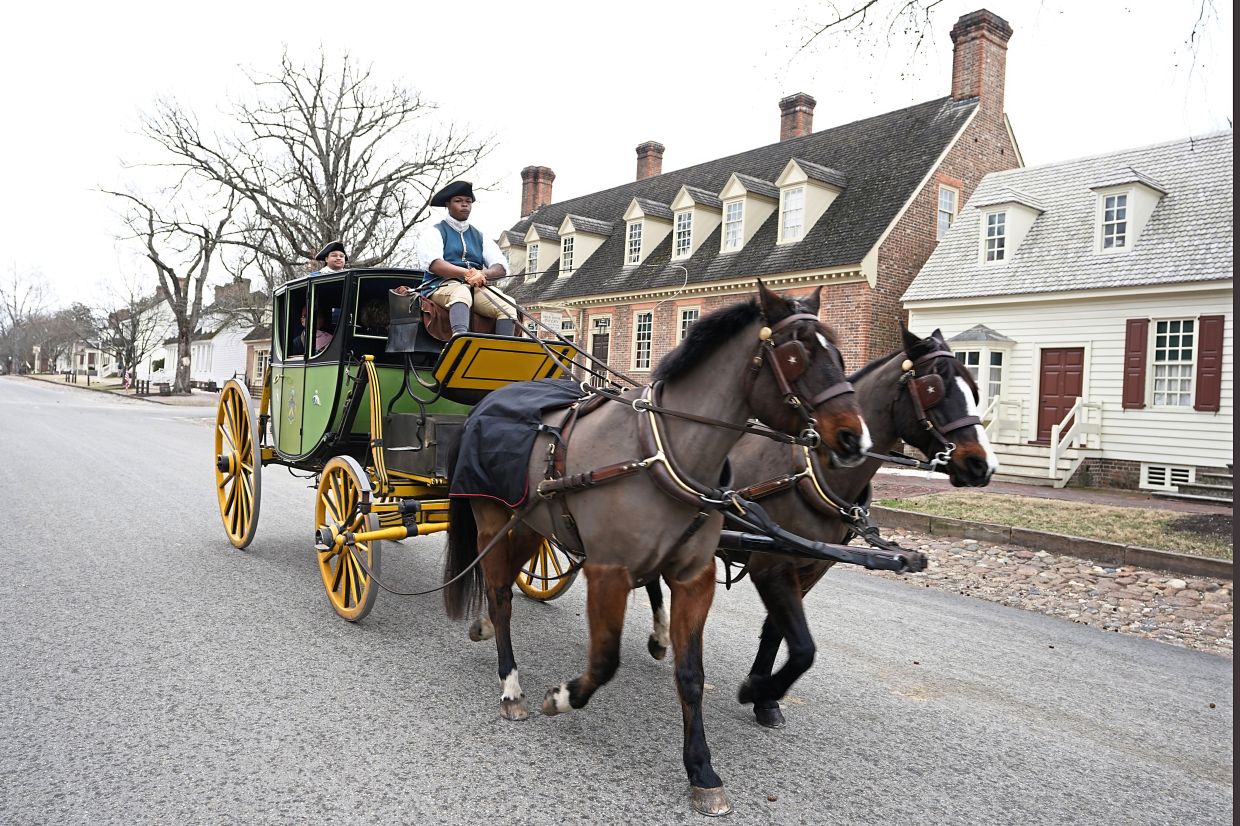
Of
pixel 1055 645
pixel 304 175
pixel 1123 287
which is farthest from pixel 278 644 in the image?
pixel 304 175

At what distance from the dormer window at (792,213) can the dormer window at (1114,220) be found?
22.8 ft

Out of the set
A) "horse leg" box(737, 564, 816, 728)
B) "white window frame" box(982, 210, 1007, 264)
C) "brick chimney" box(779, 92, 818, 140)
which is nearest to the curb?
"horse leg" box(737, 564, 816, 728)

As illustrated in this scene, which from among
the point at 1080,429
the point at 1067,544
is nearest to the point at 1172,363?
the point at 1080,429

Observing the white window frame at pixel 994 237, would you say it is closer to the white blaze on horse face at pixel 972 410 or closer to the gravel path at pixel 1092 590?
the gravel path at pixel 1092 590

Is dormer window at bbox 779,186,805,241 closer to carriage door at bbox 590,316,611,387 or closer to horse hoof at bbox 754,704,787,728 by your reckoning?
carriage door at bbox 590,316,611,387

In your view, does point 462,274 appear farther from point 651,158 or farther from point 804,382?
point 651,158

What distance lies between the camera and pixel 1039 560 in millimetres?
8992

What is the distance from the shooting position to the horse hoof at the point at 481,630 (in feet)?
16.7

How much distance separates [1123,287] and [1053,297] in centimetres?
136

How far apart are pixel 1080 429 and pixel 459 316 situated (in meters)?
15.1

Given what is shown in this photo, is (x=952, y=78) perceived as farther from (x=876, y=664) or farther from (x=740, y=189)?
(x=876, y=664)

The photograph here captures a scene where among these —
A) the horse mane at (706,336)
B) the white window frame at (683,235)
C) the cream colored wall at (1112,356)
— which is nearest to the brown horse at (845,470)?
the horse mane at (706,336)

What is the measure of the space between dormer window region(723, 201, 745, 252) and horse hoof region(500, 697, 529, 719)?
21.0 m

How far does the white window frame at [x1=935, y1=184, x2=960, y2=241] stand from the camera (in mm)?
21250
